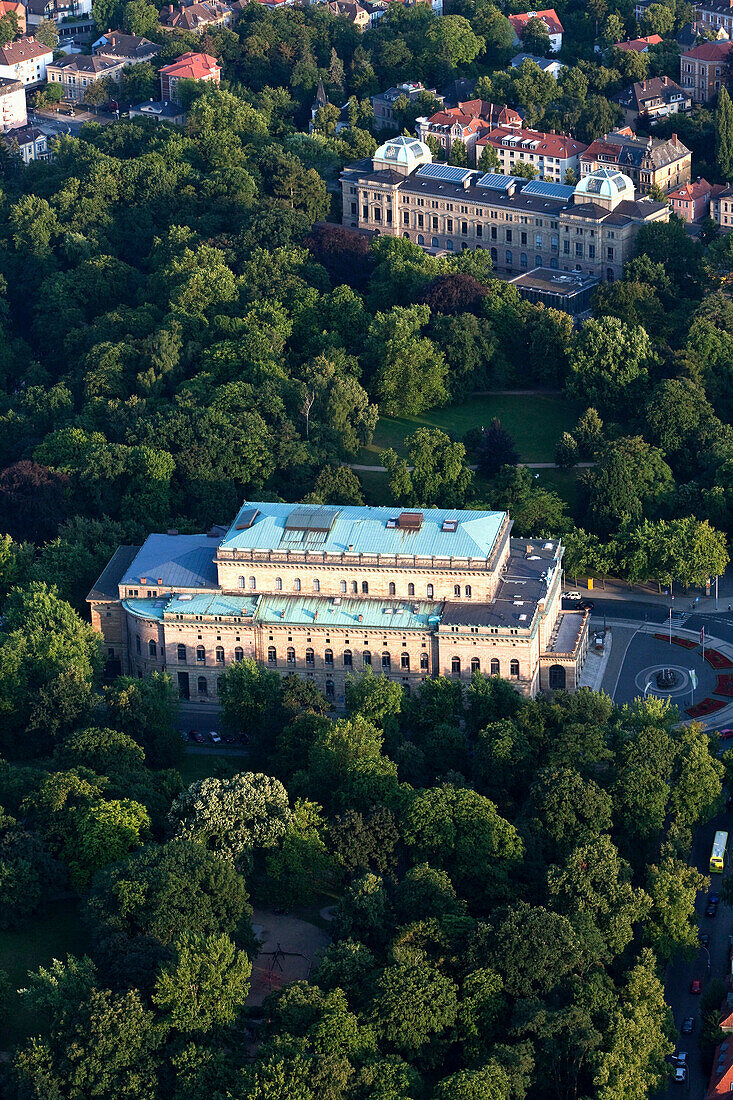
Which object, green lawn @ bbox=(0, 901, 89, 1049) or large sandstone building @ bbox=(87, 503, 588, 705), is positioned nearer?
green lawn @ bbox=(0, 901, 89, 1049)

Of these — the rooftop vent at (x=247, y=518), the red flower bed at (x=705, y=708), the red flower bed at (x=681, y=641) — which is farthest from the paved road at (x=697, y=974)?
the rooftop vent at (x=247, y=518)

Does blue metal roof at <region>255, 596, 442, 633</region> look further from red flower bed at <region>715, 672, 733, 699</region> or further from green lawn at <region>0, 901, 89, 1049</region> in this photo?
green lawn at <region>0, 901, 89, 1049</region>

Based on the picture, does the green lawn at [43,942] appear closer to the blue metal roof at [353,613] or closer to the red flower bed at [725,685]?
the blue metal roof at [353,613]

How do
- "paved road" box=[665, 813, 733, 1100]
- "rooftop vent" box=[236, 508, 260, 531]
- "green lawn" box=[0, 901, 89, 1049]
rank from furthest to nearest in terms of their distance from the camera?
"rooftop vent" box=[236, 508, 260, 531] < "green lawn" box=[0, 901, 89, 1049] < "paved road" box=[665, 813, 733, 1100]

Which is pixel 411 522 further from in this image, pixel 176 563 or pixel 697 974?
pixel 697 974

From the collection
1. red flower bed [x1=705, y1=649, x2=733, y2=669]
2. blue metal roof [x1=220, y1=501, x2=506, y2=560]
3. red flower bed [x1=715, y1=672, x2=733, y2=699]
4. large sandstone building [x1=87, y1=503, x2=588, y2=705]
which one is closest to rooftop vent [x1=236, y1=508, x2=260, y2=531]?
large sandstone building [x1=87, y1=503, x2=588, y2=705]

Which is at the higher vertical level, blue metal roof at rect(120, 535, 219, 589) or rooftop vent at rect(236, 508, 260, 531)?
rooftop vent at rect(236, 508, 260, 531)
